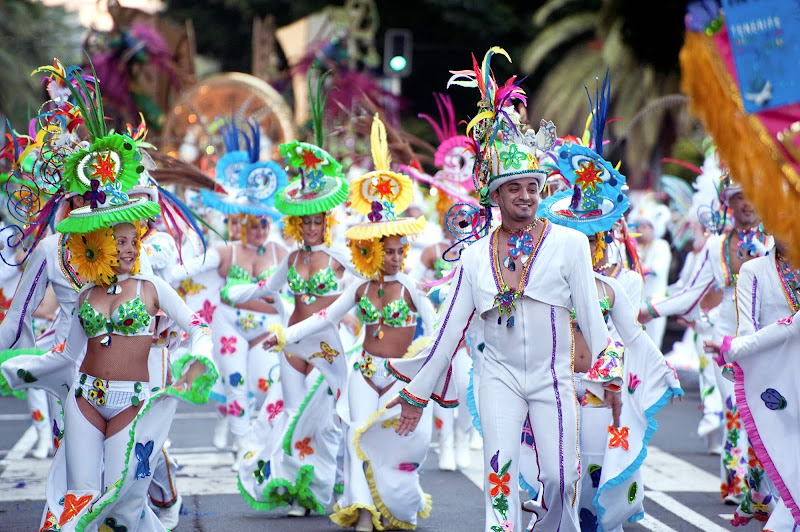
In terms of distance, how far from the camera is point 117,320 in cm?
617

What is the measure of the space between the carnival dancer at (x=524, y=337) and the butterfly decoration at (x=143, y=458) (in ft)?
4.15

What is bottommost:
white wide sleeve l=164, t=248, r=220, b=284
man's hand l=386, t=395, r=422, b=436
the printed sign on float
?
man's hand l=386, t=395, r=422, b=436

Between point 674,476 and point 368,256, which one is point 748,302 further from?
point 674,476

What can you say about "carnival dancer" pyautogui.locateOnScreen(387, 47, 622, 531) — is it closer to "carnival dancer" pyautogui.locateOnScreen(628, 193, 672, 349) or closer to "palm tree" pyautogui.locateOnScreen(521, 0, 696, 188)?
"carnival dancer" pyautogui.locateOnScreen(628, 193, 672, 349)

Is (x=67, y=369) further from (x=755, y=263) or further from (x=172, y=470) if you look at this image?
(x=755, y=263)

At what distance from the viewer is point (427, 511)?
Answer: 7688 mm

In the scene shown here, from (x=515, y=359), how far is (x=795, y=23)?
2.24 m

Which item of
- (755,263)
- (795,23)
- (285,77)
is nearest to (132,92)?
(285,77)

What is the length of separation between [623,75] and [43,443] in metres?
19.3

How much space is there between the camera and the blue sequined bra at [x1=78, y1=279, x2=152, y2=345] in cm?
618

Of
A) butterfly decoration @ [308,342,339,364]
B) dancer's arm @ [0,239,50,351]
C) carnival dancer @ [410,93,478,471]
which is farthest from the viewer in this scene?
carnival dancer @ [410,93,478,471]

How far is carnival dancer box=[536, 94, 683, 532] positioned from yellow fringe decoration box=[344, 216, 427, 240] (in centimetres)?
93

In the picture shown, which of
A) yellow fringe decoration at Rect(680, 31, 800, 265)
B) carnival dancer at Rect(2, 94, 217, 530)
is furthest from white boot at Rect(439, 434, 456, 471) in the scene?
yellow fringe decoration at Rect(680, 31, 800, 265)

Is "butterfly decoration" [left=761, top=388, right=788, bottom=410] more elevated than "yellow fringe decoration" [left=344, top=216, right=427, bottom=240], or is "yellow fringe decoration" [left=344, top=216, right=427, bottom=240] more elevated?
"yellow fringe decoration" [left=344, top=216, right=427, bottom=240]
